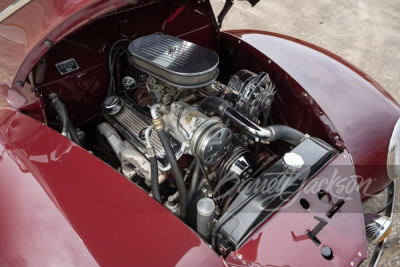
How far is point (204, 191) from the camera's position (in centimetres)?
124

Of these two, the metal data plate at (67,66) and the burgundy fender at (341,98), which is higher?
the metal data plate at (67,66)

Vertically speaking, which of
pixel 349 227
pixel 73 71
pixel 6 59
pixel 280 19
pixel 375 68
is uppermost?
pixel 6 59

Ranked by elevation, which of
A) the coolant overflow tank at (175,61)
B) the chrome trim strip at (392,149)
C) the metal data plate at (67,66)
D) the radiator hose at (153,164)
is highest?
the coolant overflow tank at (175,61)

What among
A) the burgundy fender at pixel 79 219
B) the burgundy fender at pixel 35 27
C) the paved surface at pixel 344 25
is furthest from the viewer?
the paved surface at pixel 344 25

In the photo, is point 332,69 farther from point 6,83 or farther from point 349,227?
point 6,83

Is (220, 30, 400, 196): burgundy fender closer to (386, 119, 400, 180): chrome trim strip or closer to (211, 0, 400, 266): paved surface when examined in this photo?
(386, 119, 400, 180): chrome trim strip

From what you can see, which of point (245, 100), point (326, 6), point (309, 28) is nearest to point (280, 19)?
point (309, 28)

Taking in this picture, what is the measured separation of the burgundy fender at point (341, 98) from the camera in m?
1.32

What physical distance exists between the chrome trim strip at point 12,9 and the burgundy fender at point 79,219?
1.55ft

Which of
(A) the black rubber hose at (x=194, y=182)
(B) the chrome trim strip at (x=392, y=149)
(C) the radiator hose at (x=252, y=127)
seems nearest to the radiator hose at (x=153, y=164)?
(A) the black rubber hose at (x=194, y=182)

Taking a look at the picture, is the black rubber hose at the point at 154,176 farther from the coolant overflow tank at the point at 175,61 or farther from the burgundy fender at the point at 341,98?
the burgundy fender at the point at 341,98

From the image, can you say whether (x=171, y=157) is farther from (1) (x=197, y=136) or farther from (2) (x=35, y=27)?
(2) (x=35, y=27)

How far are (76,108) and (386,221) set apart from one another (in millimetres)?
1500

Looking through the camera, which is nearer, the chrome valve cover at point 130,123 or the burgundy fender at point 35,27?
the burgundy fender at point 35,27
